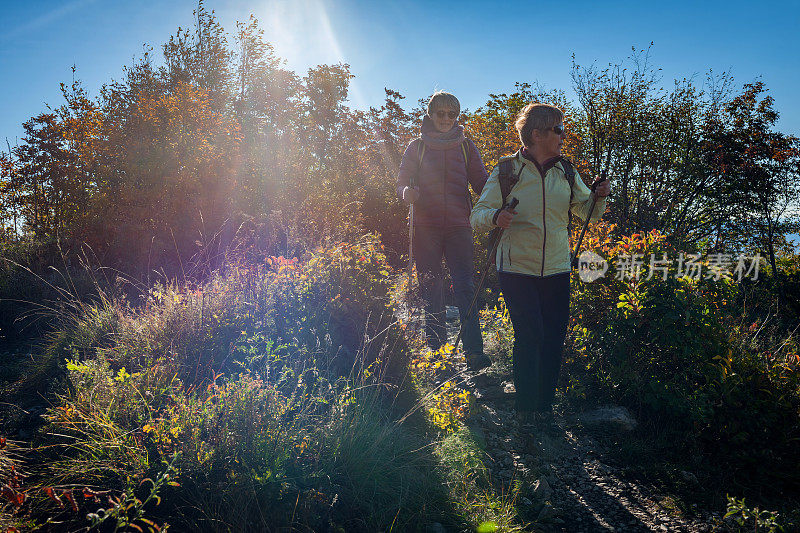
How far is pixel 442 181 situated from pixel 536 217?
4.41 feet

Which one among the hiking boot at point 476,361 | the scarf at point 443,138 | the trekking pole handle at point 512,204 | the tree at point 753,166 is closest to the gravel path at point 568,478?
the hiking boot at point 476,361

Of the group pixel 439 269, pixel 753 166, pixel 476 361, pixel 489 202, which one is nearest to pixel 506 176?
pixel 489 202

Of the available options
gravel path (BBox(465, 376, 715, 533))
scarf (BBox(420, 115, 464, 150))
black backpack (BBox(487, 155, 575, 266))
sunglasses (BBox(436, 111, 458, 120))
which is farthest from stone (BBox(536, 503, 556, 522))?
sunglasses (BBox(436, 111, 458, 120))

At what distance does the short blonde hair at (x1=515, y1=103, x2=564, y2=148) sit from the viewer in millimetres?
3109

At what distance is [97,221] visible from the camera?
822 centimetres

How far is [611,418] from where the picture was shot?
339 cm

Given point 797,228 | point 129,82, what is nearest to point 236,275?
point 797,228

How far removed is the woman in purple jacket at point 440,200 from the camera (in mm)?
4215

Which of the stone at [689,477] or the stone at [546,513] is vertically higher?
the stone at [689,477]

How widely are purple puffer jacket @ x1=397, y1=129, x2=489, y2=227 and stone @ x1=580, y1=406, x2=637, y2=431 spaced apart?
6.17 feet

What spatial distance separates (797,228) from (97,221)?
1571 centimetres

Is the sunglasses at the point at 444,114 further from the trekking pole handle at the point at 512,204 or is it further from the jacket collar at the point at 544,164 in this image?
the trekking pole handle at the point at 512,204

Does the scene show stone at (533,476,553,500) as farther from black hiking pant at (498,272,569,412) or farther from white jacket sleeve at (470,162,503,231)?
white jacket sleeve at (470,162,503,231)

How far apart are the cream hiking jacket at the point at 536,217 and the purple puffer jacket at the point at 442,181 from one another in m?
1.03
